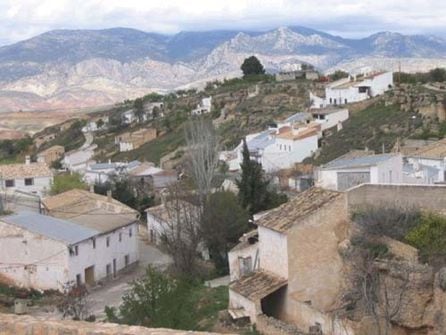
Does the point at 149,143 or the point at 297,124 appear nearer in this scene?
the point at 297,124

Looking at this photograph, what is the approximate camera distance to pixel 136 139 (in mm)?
80812

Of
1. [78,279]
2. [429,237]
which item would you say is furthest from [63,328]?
[78,279]

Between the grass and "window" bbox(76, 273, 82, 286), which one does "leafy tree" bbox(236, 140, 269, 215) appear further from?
the grass


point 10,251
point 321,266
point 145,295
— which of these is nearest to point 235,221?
point 10,251

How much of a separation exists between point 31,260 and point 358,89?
4759 cm

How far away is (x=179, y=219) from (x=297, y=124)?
29645 mm

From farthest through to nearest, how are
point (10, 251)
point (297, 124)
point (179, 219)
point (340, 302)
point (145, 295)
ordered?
point (297, 124)
point (179, 219)
point (10, 251)
point (340, 302)
point (145, 295)

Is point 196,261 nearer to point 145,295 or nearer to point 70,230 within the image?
point 70,230

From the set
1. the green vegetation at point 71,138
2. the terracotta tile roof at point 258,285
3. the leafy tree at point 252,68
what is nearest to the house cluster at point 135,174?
the terracotta tile roof at point 258,285

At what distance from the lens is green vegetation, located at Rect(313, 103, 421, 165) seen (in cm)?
5197

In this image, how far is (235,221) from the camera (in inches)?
1244

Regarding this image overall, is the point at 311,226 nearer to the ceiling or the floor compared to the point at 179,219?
nearer to the ceiling

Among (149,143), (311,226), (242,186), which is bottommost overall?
(149,143)

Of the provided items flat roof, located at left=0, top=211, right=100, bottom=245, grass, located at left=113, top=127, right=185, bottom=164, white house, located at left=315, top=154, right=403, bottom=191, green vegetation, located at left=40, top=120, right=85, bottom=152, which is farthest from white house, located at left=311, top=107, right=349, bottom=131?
green vegetation, located at left=40, top=120, right=85, bottom=152
